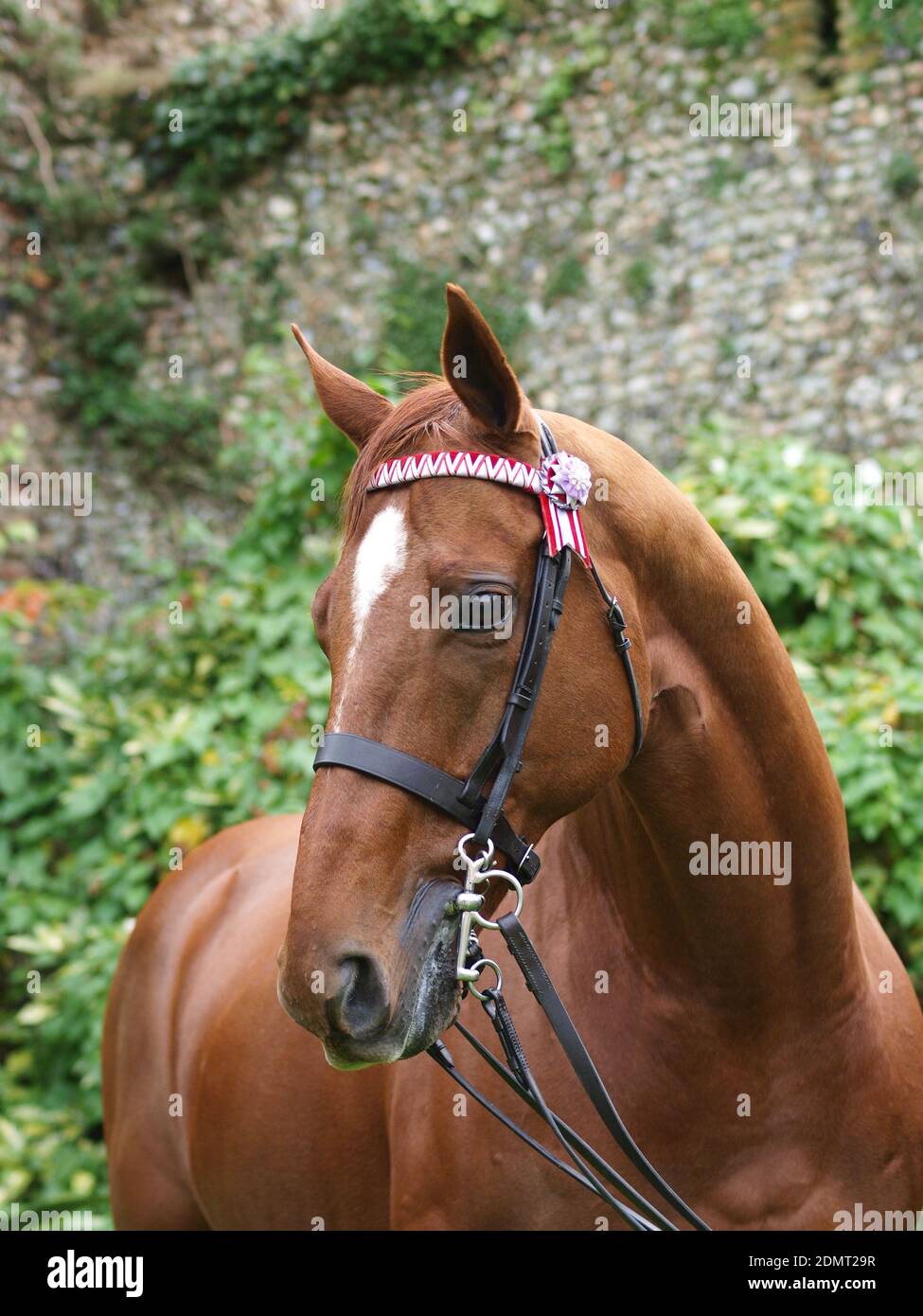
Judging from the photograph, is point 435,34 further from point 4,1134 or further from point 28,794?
point 4,1134

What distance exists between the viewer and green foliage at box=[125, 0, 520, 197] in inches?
390

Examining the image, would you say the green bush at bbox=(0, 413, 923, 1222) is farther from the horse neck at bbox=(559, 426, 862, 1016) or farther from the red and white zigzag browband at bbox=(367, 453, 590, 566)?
the red and white zigzag browband at bbox=(367, 453, 590, 566)

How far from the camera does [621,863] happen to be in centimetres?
209

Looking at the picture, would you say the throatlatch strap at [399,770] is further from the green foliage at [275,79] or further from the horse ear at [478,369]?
the green foliage at [275,79]

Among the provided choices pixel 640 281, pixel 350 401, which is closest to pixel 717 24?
pixel 640 281

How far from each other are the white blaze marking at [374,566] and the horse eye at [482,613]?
0.36 feet

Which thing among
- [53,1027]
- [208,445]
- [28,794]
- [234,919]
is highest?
[208,445]

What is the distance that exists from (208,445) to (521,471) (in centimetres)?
918

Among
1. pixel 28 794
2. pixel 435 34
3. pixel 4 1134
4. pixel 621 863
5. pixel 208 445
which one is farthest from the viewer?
pixel 208 445

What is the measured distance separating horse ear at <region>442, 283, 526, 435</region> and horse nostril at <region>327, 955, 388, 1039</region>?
0.77m

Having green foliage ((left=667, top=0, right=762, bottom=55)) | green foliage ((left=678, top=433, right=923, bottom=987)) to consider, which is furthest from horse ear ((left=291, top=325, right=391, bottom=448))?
green foliage ((left=667, top=0, right=762, bottom=55))

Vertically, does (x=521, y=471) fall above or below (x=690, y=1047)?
above

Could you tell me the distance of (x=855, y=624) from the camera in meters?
4.41
